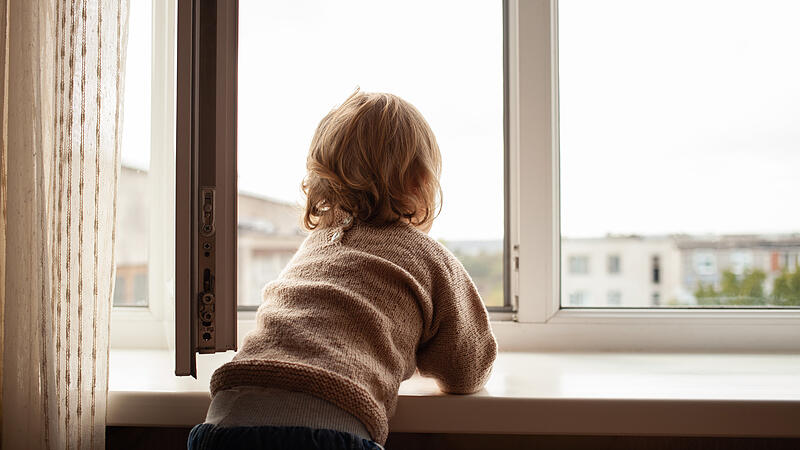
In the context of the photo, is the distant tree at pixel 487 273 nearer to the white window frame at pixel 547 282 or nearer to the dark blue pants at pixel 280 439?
the white window frame at pixel 547 282

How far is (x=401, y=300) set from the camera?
904mm

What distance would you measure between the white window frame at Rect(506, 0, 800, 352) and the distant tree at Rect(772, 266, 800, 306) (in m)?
0.03

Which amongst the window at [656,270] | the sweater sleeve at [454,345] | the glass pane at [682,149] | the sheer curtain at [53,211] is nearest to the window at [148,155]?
the sheer curtain at [53,211]

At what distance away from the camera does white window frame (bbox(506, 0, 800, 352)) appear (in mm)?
1250

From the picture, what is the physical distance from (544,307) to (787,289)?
49 centimetres

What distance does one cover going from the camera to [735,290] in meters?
1.30

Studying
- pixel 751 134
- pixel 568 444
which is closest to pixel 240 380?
pixel 568 444

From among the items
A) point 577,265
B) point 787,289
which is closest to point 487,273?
point 577,265

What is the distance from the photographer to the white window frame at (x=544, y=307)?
1.25 meters

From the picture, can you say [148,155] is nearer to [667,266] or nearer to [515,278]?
[515,278]

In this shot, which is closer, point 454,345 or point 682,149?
point 454,345

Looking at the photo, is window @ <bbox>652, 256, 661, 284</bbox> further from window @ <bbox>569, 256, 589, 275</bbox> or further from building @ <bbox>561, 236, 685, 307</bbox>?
window @ <bbox>569, 256, 589, 275</bbox>

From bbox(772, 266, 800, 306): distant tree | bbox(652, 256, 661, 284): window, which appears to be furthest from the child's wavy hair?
bbox(772, 266, 800, 306): distant tree

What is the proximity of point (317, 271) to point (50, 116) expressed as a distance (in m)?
0.44
